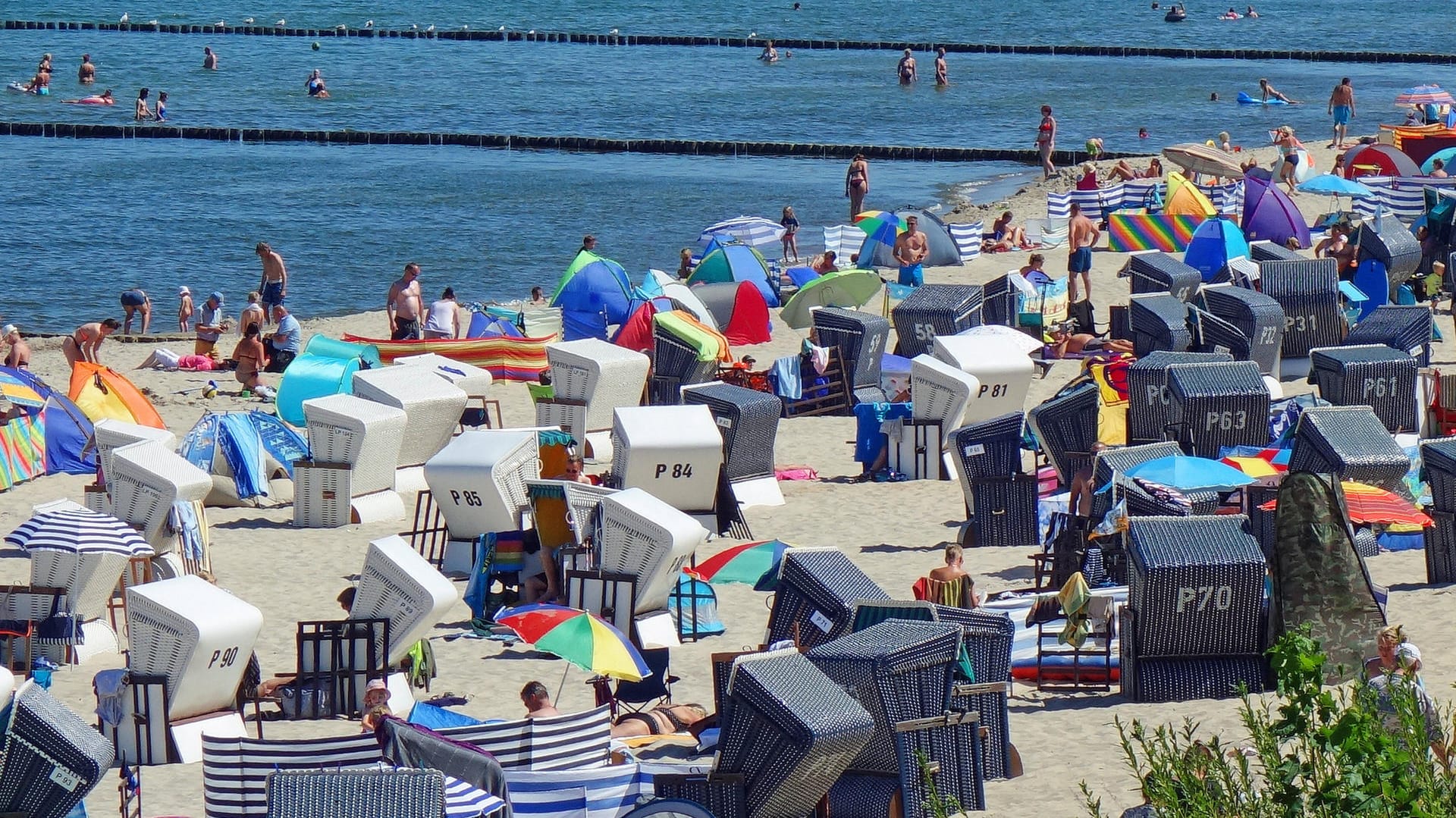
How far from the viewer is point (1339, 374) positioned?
1402 cm

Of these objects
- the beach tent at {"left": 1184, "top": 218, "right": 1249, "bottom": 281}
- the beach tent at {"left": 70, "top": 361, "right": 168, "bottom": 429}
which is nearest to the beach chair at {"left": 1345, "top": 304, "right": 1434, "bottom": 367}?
the beach tent at {"left": 1184, "top": 218, "right": 1249, "bottom": 281}

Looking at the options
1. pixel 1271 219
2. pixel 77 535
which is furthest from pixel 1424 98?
pixel 77 535

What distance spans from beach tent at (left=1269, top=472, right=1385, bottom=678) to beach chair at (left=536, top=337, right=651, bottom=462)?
721 centimetres

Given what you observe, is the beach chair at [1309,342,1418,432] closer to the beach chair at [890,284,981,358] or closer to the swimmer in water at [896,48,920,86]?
the beach chair at [890,284,981,358]

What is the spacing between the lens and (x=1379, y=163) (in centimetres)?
2645

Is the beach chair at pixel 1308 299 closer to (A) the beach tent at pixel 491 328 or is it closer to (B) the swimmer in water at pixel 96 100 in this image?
(A) the beach tent at pixel 491 328

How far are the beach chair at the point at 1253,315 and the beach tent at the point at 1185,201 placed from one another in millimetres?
6803

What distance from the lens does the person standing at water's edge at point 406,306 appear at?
19047 mm

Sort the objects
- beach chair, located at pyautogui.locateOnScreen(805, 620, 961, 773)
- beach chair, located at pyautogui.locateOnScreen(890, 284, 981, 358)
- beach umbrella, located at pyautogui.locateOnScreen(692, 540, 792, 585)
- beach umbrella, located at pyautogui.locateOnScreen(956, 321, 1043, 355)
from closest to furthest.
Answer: beach chair, located at pyautogui.locateOnScreen(805, 620, 961, 773) → beach umbrella, located at pyautogui.locateOnScreen(692, 540, 792, 585) → beach umbrella, located at pyautogui.locateOnScreen(956, 321, 1043, 355) → beach chair, located at pyautogui.locateOnScreen(890, 284, 981, 358)

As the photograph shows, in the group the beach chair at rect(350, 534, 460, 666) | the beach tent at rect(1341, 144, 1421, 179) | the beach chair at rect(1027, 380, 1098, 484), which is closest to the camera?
the beach chair at rect(350, 534, 460, 666)

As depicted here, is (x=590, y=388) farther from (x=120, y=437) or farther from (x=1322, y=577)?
(x=1322, y=577)

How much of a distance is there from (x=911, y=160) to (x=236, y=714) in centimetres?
3109

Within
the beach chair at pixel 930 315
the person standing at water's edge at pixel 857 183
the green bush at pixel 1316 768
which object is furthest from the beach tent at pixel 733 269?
the green bush at pixel 1316 768

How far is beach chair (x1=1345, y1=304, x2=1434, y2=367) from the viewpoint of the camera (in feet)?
50.5
